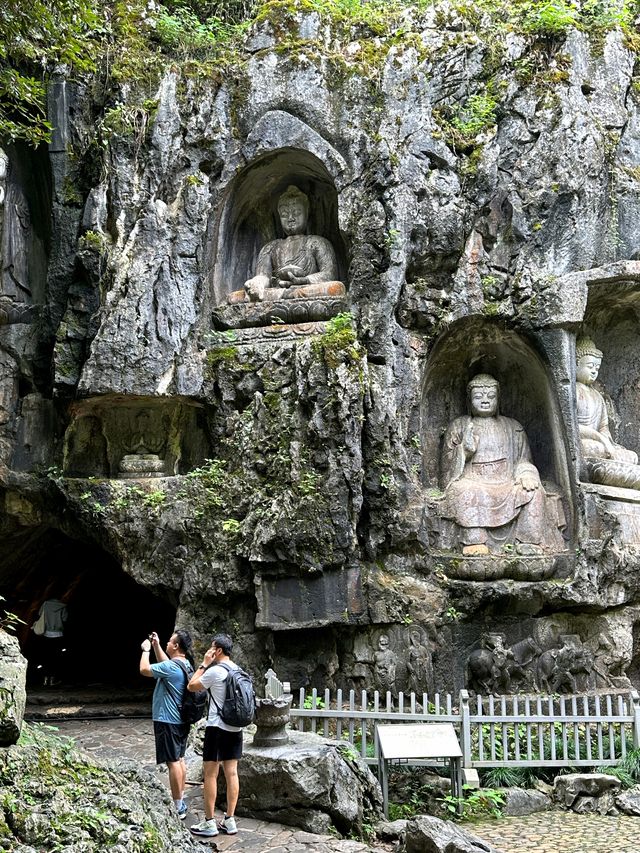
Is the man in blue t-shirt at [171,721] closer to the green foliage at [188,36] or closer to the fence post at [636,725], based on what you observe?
the fence post at [636,725]

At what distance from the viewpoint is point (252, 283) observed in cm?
1348

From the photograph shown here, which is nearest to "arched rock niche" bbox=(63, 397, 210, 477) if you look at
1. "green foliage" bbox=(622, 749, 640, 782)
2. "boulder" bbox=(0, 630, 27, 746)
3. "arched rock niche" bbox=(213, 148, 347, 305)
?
"arched rock niche" bbox=(213, 148, 347, 305)

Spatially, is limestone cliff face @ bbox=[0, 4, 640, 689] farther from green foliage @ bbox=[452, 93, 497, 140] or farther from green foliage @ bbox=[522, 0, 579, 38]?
green foliage @ bbox=[522, 0, 579, 38]

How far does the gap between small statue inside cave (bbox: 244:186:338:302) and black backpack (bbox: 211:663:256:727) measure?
290 inches

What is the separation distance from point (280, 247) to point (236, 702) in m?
8.79

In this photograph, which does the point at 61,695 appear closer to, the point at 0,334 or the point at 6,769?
the point at 0,334

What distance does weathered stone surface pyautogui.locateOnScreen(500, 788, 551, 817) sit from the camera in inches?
381

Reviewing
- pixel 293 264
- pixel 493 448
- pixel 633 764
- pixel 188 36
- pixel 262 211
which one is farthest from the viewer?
pixel 262 211

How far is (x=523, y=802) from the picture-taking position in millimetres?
9750

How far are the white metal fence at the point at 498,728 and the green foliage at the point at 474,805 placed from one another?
1.27ft

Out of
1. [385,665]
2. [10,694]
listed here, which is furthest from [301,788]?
[385,665]

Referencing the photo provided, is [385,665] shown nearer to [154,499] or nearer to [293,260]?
[154,499]

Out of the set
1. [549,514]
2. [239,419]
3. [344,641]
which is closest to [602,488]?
[549,514]

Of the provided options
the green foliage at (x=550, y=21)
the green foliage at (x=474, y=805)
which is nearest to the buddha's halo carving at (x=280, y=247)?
the green foliage at (x=550, y=21)
